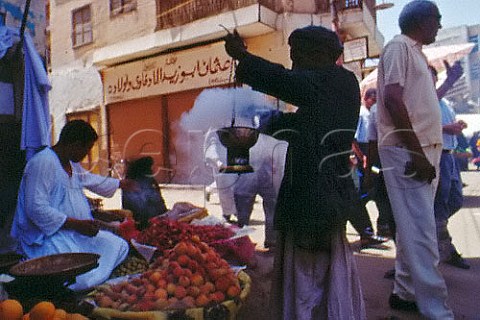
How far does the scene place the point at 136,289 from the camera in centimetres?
259

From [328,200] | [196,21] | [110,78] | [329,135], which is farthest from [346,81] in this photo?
[110,78]

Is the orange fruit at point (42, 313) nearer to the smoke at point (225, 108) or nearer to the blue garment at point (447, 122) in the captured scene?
the smoke at point (225, 108)

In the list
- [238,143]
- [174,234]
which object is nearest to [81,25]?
[174,234]

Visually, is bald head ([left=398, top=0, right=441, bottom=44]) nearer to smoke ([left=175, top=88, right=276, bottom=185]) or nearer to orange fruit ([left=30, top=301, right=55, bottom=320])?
smoke ([left=175, top=88, right=276, bottom=185])

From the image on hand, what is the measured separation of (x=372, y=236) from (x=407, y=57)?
2634 mm

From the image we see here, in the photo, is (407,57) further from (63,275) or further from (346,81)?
(63,275)

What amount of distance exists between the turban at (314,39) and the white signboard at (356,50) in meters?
8.31

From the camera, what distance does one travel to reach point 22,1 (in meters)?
4.16

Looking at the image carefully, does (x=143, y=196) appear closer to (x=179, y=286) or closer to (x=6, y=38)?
(x=6, y=38)

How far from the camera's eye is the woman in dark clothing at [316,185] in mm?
1821

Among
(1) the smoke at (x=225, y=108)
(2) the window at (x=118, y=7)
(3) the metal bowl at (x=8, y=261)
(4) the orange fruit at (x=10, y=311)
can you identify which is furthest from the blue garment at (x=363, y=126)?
(2) the window at (x=118, y=7)

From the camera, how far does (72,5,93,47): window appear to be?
957 centimetres

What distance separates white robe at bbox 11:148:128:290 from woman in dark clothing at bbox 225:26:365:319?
1724 millimetres

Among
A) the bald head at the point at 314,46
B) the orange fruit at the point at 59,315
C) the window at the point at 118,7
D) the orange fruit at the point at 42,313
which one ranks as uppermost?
the window at the point at 118,7
